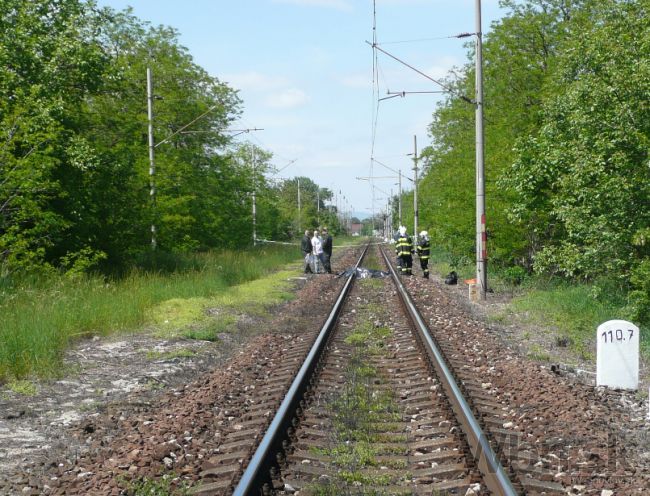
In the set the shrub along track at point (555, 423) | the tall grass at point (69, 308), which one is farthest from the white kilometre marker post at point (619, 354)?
the tall grass at point (69, 308)

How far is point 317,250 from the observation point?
92.0 ft

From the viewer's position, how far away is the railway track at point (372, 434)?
505 cm

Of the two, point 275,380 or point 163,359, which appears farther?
point 163,359

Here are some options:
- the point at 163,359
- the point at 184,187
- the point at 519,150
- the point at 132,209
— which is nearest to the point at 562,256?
the point at 519,150

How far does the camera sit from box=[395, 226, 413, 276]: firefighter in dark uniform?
25.1 m

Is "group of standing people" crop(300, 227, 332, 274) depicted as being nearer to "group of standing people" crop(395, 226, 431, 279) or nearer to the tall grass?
"group of standing people" crop(395, 226, 431, 279)

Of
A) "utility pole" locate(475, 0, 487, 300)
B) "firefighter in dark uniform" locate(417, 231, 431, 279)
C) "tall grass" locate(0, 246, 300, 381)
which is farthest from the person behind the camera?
"firefighter in dark uniform" locate(417, 231, 431, 279)

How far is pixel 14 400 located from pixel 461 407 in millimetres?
4953

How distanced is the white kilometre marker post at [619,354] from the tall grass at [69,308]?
686 cm

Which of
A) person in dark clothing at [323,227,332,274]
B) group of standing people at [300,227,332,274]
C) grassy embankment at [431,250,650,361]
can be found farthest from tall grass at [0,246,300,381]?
grassy embankment at [431,250,650,361]

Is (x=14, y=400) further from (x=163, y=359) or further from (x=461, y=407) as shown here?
(x=461, y=407)

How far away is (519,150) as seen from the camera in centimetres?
1781

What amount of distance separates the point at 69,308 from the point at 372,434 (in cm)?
863

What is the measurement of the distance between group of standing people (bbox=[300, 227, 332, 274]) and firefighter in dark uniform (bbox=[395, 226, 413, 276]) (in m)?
3.41
